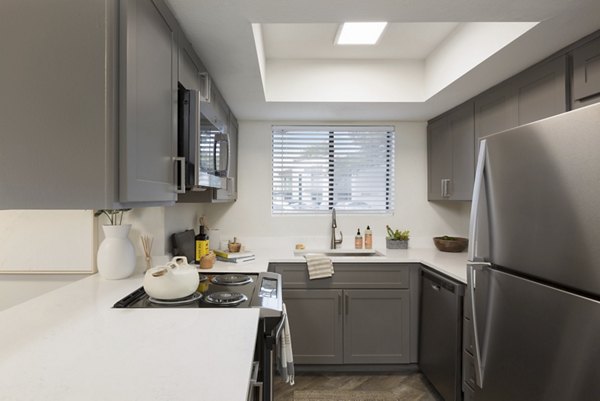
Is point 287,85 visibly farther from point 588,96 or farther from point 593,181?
point 593,181

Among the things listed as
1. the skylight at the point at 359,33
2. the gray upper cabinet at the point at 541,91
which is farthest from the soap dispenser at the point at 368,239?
the skylight at the point at 359,33

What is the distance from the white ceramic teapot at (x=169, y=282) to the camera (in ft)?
3.97

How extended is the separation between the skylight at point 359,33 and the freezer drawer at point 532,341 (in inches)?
59.9

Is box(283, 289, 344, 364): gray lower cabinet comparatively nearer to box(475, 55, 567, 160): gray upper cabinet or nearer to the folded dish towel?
the folded dish towel

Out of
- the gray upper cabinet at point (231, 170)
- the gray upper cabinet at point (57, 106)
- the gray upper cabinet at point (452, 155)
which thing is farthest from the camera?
the gray upper cabinet at point (452, 155)

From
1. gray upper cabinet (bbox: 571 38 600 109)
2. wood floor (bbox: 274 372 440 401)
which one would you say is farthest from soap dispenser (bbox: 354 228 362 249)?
gray upper cabinet (bbox: 571 38 600 109)

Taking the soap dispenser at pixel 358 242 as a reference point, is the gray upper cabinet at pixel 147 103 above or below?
above

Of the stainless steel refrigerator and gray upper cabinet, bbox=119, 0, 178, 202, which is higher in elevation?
gray upper cabinet, bbox=119, 0, 178, 202

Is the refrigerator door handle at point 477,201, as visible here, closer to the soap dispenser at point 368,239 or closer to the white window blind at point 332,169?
the soap dispenser at point 368,239

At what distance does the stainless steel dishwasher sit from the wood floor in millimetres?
99

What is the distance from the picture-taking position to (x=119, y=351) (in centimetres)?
84

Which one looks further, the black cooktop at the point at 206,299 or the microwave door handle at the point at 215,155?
the microwave door handle at the point at 215,155

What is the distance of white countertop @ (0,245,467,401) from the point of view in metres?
0.68

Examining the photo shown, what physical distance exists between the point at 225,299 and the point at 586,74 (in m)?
1.93
